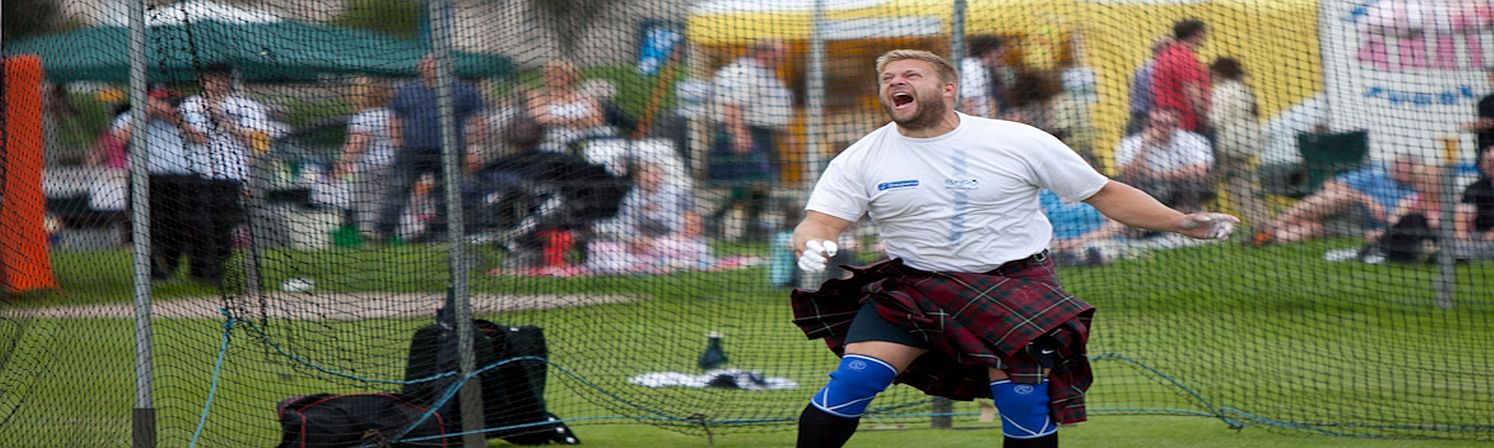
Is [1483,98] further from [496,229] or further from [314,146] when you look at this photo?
[314,146]

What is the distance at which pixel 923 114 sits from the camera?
425 centimetres

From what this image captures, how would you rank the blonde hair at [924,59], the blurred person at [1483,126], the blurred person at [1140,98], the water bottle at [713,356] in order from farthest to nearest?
the blurred person at [1140,98] → the blurred person at [1483,126] → the water bottle at [713,356] → the blonde hair at [924,59]

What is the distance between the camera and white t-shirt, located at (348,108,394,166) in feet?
18.3

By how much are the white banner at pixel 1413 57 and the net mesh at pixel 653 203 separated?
19 millimetres

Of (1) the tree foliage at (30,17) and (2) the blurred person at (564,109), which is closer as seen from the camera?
(1) the tree foliage at (30,17)

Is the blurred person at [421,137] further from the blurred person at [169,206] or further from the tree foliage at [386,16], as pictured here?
the blurred person at [169,206]

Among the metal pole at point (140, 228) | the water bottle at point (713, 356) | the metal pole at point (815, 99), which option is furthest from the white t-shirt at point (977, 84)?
the metal pole at point (140, 228)

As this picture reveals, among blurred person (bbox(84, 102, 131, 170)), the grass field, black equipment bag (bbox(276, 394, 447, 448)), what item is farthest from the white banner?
A: blurred person (bbox(84, 102, 131, 170))

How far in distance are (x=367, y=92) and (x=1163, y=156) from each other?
4.62 m

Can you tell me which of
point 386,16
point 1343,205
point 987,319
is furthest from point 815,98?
point 1343,205

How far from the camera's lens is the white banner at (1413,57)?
704cm

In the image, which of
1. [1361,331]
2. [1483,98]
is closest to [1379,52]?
[1483,98]

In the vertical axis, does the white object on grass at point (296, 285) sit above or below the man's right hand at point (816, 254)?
above

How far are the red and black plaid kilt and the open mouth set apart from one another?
1.41 ft
